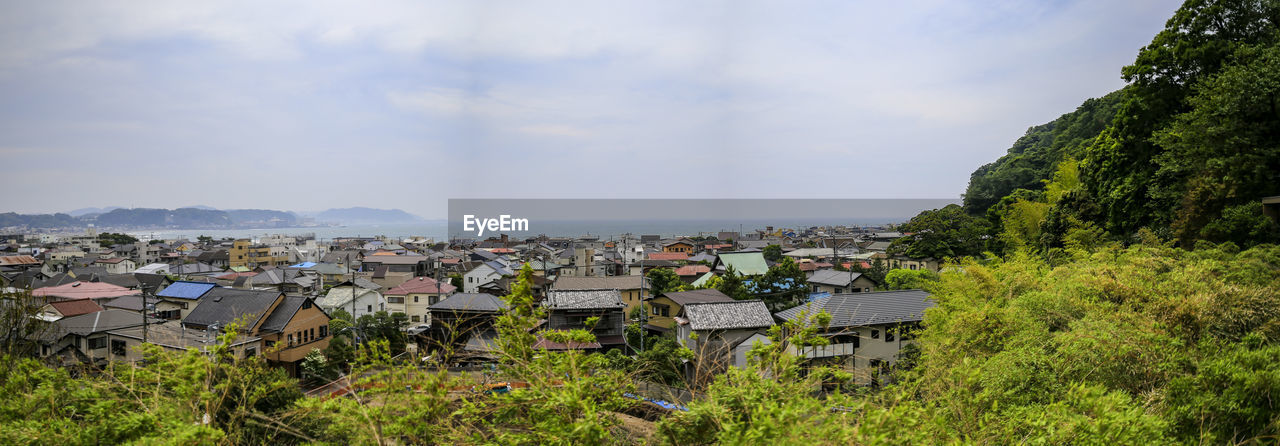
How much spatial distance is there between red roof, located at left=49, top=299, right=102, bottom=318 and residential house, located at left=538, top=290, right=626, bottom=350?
48.4ft

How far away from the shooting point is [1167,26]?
13.3 metres

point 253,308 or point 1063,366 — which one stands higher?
point 1063,366

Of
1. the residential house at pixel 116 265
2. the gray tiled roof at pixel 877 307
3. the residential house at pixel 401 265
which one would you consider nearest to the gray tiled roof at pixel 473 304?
the gray tiled roof at pixel 877 307

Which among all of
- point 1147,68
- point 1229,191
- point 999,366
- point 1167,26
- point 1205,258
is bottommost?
point 999,366

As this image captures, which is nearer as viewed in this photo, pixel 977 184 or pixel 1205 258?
pixel 1205 258

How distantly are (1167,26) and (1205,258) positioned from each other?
7169 millimetres

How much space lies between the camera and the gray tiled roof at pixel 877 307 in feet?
48.5

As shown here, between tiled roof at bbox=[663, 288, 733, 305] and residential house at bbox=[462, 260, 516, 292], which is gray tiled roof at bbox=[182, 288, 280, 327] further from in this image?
residential house at bbox=[462, 260, 516, 292]

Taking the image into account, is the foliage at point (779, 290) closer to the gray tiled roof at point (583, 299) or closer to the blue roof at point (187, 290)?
the gray tiled roof at point (583, 299)

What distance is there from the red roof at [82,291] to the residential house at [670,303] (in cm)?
2078

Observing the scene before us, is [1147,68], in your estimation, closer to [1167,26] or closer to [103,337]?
[1167,26]

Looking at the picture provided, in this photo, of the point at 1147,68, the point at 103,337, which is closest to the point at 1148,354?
the point at 1147,68

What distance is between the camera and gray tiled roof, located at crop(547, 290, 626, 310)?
1843cm

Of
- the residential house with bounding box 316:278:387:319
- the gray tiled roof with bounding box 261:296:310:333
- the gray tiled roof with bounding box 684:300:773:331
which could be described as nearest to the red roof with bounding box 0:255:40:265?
the residential house with bounding box 316:278:387:319
